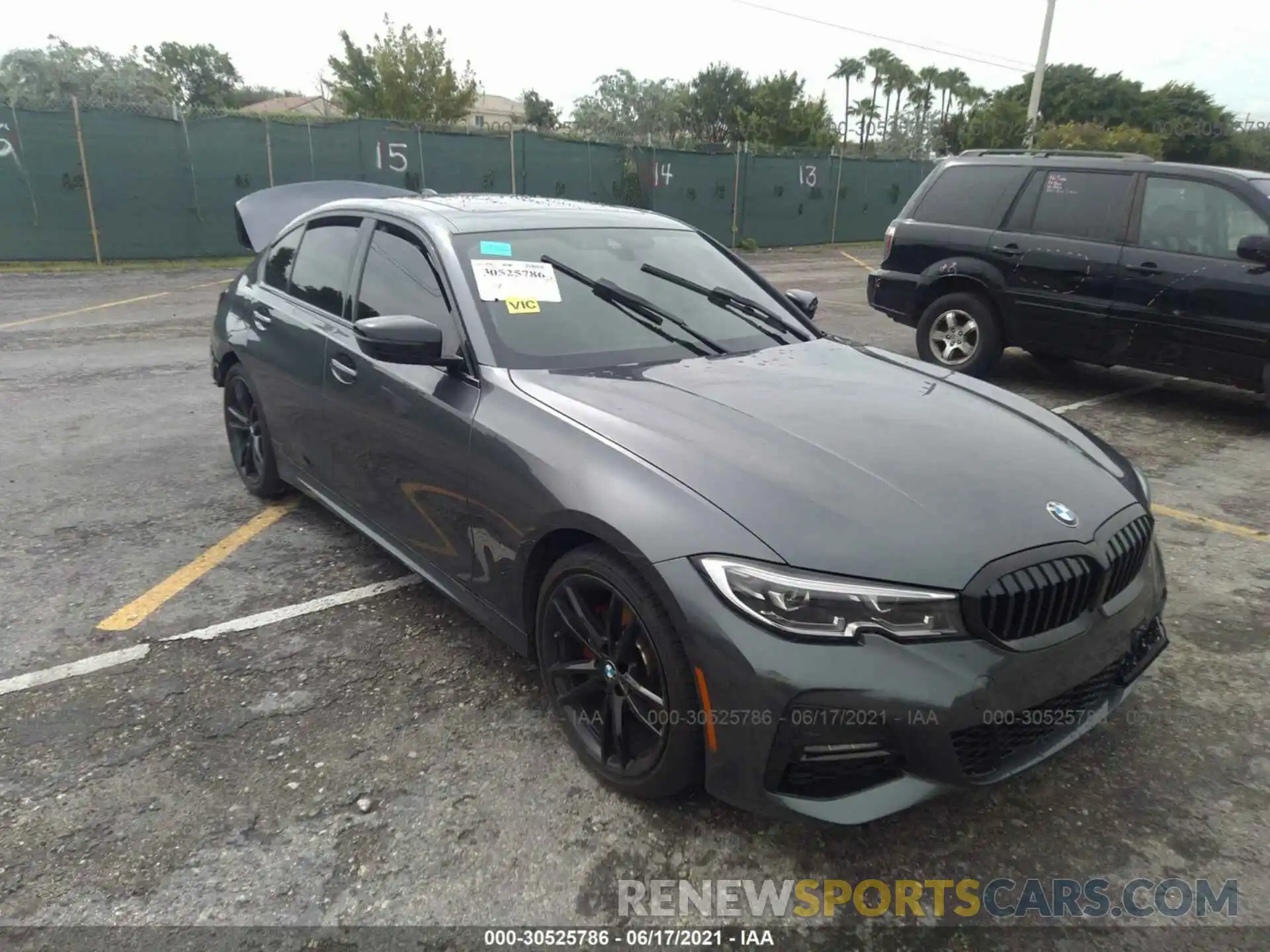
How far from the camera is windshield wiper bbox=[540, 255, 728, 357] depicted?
3.27m

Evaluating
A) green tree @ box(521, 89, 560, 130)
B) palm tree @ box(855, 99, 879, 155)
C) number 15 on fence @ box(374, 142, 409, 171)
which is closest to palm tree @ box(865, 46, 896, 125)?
palm tree @ box(855, 99, 879, 155)

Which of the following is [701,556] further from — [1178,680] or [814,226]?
[814,226]

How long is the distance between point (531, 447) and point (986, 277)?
582cm

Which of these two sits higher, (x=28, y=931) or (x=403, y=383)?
(x=403, y=383)

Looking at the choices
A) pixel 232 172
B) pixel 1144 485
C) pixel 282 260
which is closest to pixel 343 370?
pixel 282 260

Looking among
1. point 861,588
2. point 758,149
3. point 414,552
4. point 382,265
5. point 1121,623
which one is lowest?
point 414,552

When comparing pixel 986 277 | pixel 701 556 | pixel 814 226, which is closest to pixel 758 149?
pixel 814 226

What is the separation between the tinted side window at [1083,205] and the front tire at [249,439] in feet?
19.5

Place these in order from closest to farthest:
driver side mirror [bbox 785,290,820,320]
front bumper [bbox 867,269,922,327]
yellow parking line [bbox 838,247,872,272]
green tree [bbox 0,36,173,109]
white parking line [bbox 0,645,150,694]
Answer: white parking line [bbox 0,645,150,694]
driver side mirror [bbox 785,290,820,320]
front bumper [bbox 867,269,922,327]
yellow parking line [bbox 838,247,872,272]
green tree [bbox 0,36,173,109]

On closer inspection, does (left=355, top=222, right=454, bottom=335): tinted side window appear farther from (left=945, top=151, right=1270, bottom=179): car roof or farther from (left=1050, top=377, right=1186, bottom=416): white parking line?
(left=945, top=151, right=1270, bottom=179): car roof

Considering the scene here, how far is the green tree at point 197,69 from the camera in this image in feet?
243

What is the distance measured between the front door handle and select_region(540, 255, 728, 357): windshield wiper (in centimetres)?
89

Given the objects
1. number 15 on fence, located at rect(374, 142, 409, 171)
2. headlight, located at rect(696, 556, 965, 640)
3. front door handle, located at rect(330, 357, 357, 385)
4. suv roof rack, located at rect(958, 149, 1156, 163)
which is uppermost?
number 15 on fence, located at rect(374, 142, 409, 171)

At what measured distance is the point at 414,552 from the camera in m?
3.29
